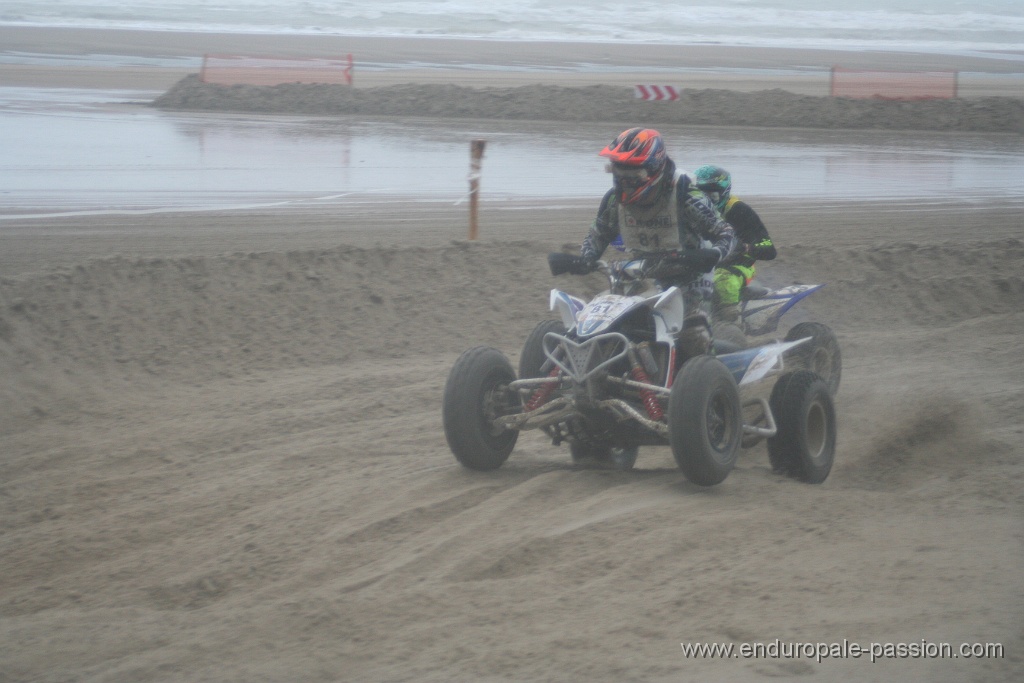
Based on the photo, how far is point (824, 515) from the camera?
17.1ft

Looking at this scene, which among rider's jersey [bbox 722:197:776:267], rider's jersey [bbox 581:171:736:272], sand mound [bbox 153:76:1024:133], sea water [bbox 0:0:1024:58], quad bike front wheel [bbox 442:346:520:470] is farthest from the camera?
sea water [bbox 0:0:1024:58]

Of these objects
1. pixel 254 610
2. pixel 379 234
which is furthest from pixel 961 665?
pixel 379 234

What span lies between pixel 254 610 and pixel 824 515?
9.34 ft

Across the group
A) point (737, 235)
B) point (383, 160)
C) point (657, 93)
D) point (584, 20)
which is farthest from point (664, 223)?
point (584, 20)

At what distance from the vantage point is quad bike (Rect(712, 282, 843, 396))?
7980mm

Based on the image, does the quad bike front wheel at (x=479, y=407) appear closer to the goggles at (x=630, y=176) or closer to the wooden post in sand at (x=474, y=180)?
the goggles at (x=630, y=176)

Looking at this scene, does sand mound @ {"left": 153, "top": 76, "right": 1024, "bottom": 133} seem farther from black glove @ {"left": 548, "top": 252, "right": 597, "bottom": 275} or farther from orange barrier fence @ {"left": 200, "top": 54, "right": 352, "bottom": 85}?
black glove @ {"left": 548, "top": 252, "right": 597, "bottom": 275}

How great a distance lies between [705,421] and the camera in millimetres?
5383

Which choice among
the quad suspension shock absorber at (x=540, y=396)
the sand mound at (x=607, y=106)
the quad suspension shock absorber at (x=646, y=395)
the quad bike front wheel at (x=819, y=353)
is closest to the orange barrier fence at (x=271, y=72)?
the sand mound at (x=607, y=106)

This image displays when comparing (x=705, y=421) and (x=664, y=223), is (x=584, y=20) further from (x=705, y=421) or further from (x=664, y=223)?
(x=705, y=421)

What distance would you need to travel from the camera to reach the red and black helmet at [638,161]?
5.96m

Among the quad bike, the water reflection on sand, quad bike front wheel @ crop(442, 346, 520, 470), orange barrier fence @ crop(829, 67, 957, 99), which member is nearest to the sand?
quad bike front wheel @ crop(442, 346, 520, 470)

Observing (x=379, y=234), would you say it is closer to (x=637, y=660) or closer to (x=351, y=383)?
(x=351, y=383)

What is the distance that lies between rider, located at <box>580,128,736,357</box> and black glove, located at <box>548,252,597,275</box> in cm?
3
